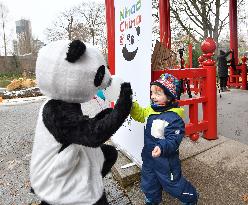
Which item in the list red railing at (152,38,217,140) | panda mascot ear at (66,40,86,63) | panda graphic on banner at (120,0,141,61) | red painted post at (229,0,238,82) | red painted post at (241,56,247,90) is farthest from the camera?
red painted post at (229,0,238,82)

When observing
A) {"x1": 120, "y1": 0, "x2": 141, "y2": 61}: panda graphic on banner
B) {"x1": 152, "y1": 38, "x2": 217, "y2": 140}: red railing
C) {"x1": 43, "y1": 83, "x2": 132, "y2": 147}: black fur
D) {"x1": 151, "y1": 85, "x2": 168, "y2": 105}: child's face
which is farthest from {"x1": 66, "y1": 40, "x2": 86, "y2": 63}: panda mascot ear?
{"x1": 152, "y1": 38, "x2": 217, "y2": 140}: red railing

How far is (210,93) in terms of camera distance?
3461 millimetres

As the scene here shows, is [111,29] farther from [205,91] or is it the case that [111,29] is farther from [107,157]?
[107,157]

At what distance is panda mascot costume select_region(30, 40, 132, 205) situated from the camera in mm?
1552

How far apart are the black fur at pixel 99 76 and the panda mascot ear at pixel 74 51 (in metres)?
0.16

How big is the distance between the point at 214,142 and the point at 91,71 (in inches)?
90.6

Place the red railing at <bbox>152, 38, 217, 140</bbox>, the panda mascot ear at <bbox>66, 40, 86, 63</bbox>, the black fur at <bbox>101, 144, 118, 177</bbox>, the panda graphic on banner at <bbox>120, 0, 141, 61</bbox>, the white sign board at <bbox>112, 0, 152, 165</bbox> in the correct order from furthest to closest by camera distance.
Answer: the red railing at <bbox>152, 38, 217, 140</bbox>, the panda graphic on banner at <bbox>120, 0, 141, 61</bbox>, the white sign board at <bbox>112, 0, 152, 165</bbox>, the black fur at <bbox>101, 144, 118, 177</bbox>, the panda mascot ear at <bbox>66, 40, 86, 63</bbox>

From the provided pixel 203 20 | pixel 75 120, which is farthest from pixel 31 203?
pixel 203 20

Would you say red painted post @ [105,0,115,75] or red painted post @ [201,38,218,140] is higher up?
red painted post @ [105,0,115,75]

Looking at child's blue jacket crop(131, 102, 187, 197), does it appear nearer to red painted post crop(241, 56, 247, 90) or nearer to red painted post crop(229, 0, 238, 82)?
red painted post crop(241, 56, 247, 90)

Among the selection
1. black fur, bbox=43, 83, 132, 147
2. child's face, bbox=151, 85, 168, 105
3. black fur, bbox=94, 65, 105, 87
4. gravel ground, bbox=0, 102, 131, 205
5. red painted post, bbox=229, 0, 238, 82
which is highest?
red painted post, bbox=229, 0, 238, 82

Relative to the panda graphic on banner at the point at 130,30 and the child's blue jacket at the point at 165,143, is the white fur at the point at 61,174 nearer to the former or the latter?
the child's blue jacket at the point at 165,143

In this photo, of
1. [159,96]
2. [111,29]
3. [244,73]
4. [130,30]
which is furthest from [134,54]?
[244,73]

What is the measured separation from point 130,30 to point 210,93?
138cm
